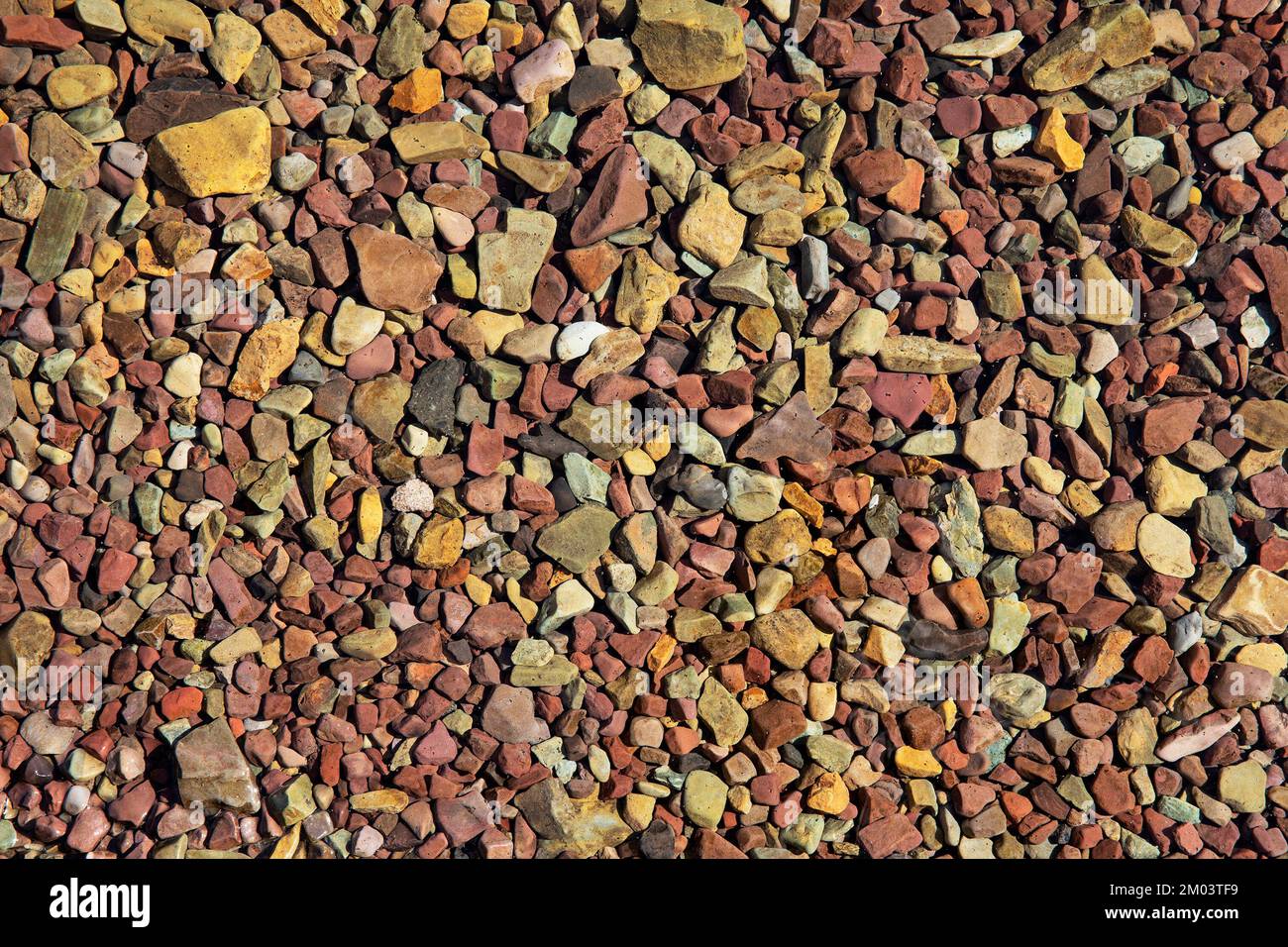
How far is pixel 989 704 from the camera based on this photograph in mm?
3168

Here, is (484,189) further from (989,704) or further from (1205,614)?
(1205,614)

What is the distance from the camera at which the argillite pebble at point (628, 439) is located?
298cm

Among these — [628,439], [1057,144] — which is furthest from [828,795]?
[1057,144]

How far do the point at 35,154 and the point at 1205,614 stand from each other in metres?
3.77

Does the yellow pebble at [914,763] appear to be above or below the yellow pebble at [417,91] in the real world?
below

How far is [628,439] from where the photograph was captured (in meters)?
3.05

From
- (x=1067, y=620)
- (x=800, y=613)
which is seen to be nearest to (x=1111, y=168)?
(x=1067, y=620)

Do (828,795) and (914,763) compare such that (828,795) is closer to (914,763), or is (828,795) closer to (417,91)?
(914,763)

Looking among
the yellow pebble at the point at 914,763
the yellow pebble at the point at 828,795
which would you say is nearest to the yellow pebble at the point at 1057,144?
the yellow pebble at the point at 914,763

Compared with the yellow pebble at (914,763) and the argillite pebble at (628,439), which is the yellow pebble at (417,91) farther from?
the yellow pebble at (914,763)

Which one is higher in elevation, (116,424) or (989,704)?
(116,424)

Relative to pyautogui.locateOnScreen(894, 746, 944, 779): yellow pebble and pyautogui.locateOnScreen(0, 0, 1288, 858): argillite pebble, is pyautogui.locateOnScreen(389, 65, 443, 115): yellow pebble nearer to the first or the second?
pyautogui.locateOnScreen(0, 0, 1288, 858): argillite pebble

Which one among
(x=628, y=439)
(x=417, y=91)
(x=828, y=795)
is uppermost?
(x=417, y=91)

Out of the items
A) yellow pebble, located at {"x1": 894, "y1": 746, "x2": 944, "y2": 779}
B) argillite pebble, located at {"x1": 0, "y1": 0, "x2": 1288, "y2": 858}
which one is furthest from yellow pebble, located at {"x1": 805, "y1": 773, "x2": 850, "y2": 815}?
yellow pebble, located at {"x1": 894, "y1": 746, "x2": 944, "y2": 779}
